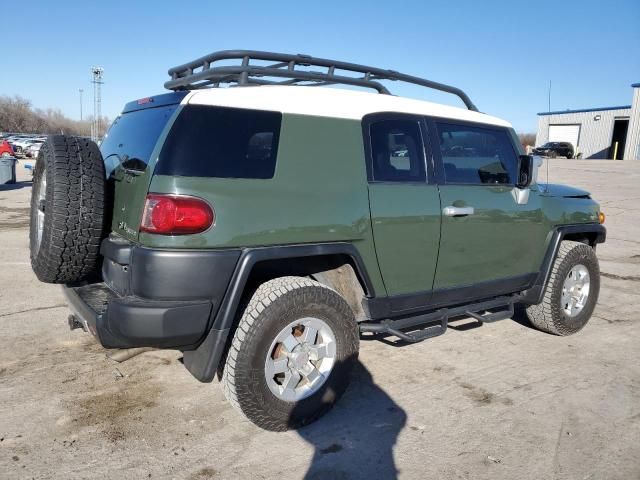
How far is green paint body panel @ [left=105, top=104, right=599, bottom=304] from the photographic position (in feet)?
8.86

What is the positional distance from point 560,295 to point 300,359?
2861mm

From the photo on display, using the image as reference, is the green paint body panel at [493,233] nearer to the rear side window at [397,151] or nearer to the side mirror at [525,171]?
the side mirror at [525,171]

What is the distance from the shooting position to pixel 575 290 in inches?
193

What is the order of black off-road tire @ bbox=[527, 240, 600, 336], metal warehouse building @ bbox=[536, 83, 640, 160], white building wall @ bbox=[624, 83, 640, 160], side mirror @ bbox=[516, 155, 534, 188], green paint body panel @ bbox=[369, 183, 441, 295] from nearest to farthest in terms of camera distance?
1. green paint body panel @ bbox=[369, 183, 441, 295]
2. side mirror @ bbox=[516, 155, 534, 188]
3. black off-road tire @ bbox=[527, 240, 600, 336]
4. white building wall @ bbox=[624, 83, 640, 160]
5. metal warehouse building @ bbox=[536, 83, 640, 160]

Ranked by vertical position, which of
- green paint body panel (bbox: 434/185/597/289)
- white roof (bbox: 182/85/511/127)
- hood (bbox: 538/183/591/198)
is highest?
white roof (bbox: 182/85/511/127)

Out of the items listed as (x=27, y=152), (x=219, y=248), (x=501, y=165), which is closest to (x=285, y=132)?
(x=219, y=248)

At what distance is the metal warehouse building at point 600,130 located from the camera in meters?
37.9

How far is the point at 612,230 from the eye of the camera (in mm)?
11445

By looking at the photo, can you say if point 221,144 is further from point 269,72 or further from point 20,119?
point 20,119

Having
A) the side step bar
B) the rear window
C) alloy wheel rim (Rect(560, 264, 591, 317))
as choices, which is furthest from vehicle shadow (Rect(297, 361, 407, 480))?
alloy wheel rim (Rect(560, 264, 591, 317))

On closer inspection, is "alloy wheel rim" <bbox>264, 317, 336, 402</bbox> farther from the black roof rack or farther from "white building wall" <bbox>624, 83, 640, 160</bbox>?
"white building wall" <bbox>624, 83, 640, 160</bbox>

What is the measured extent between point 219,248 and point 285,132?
0.81m

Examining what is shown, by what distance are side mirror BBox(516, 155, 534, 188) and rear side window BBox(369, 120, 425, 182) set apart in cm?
105

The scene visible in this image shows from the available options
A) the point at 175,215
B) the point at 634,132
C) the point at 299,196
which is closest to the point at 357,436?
the point at 299,196
